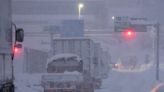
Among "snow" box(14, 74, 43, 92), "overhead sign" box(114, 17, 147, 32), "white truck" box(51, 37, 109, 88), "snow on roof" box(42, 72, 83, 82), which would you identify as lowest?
"snow" box(14, 74, 43, 92)

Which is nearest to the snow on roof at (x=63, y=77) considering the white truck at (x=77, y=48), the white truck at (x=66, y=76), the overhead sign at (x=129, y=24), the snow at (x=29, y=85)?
the white truck at (x=66, y=76)

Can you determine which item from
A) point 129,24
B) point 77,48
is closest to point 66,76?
point 77,48

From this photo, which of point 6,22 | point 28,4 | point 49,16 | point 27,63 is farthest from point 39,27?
point 6,22

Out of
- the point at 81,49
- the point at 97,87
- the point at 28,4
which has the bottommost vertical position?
the point at 97,87

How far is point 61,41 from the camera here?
30078 mm

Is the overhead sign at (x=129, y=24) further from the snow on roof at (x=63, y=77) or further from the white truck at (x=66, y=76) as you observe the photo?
the snow on roof at (x=63, y=77)

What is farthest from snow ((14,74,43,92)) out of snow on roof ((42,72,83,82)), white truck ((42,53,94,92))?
snow on roof ((42,72,83,82))

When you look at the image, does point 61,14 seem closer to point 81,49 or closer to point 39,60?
point 39,60

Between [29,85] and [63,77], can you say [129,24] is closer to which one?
[29,85]

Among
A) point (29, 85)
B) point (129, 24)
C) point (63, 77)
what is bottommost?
point (29, 85)

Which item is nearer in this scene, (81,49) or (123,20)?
(81,49)

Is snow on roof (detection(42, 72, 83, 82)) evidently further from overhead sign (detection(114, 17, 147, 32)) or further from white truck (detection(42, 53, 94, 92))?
overhead sign (detection(114, 17, 147, 32))

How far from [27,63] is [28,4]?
46.8 m

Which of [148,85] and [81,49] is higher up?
[81,49]
